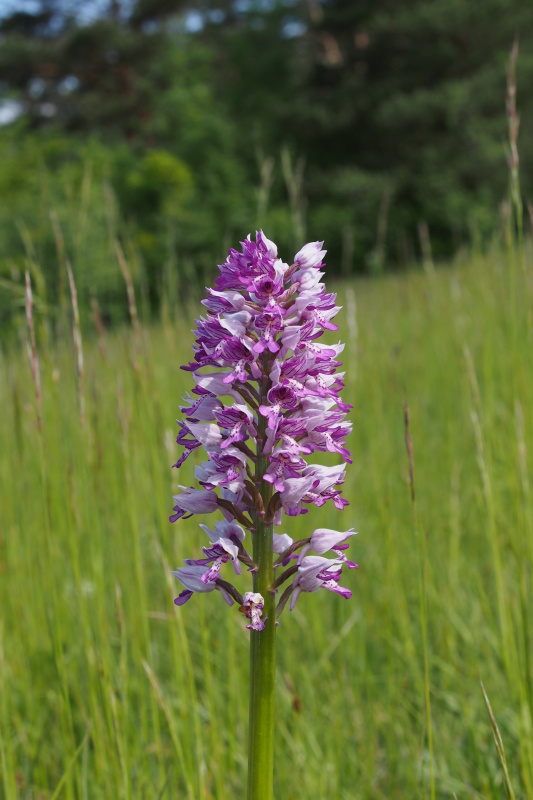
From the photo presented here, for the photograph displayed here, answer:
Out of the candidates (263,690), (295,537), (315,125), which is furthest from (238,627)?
(315,125)

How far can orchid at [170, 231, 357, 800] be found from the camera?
48.6 inches

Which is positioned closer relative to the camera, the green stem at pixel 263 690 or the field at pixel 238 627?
the green stem at pixel 263 690

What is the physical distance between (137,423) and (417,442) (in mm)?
1950

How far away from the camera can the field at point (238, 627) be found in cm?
195

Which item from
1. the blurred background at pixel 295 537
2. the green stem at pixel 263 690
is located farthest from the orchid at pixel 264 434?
the blurred background at pixel 295 537

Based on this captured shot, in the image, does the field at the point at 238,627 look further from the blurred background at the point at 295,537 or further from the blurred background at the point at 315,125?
the blurred background at the point at 315,125

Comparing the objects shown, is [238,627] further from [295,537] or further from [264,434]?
[264,434]

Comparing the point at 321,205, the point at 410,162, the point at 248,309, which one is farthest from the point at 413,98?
the point at 248,309

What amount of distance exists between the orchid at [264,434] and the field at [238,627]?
0.90 feet

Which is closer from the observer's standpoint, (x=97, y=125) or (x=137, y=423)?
(x=137, y=423)

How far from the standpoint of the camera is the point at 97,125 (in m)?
37.7

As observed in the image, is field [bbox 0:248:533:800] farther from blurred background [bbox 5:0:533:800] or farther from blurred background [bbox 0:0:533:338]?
blurred background [bbox 0:0:533:338]

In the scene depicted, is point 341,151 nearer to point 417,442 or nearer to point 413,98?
point 413,98

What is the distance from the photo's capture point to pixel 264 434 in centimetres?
129
